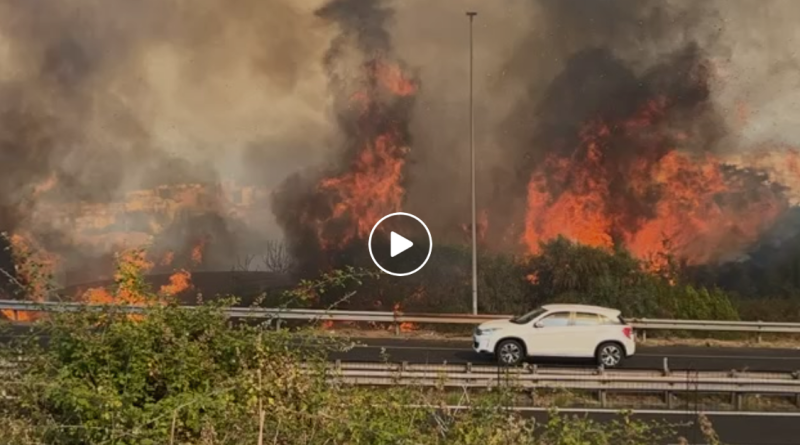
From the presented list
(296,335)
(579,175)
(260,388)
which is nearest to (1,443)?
(260,388)

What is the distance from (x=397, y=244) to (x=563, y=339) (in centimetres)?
1038

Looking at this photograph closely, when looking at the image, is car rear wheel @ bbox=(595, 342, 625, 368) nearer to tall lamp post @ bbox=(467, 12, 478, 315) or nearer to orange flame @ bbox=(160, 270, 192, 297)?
tall lamp post @ bbox=(467, 12, 478, 315)

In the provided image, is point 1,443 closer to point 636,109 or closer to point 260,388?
point 260,388

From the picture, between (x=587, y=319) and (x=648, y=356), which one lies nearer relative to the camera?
(x=587, y=319)

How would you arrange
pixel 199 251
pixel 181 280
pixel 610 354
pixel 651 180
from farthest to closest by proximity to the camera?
pixel 651 180, pixel 199 251, pixel 181 280, pixel 610 354

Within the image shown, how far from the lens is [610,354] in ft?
53.2

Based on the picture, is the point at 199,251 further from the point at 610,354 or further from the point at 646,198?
the point at 610,354

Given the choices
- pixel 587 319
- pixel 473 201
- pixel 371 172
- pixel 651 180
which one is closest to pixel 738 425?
pixel 587 319

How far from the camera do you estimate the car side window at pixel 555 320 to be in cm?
1638

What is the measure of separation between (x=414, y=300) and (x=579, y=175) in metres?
7.57

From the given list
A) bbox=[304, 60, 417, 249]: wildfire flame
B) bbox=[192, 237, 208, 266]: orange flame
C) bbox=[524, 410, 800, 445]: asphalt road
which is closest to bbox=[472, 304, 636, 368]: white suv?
bbox=[524, 410, 800, 445]: asphalt road

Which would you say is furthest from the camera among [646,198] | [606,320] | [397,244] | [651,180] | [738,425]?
[651,180]

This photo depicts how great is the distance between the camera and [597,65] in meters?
28.0

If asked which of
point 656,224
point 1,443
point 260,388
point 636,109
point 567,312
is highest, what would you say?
point 636,109
